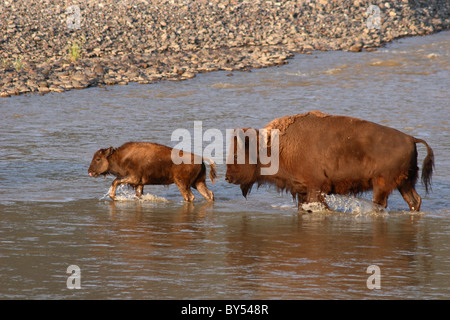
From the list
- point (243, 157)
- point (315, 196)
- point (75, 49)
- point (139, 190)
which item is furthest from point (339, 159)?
point (75, 49)

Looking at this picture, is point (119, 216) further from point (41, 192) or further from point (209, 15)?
point (209, 15)

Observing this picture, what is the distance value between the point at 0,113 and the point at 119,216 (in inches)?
456

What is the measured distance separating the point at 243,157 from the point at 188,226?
6.76 feet

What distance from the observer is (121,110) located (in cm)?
2328

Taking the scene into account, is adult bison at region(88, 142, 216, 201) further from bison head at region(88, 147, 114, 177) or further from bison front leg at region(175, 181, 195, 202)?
bison head at region(88, 147, 114, 177)

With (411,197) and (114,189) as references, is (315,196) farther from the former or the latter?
(114,189)

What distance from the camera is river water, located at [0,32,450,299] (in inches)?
330

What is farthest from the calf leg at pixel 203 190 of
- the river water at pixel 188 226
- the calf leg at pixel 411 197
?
the calf leg at pixel 411 197

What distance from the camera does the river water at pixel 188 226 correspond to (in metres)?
8.38

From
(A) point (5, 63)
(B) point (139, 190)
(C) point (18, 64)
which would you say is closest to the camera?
(B) point (139, 190)

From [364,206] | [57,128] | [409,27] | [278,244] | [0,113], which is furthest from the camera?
[409,27]

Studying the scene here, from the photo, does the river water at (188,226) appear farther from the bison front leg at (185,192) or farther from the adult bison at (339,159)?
the adult bison at (339,159)

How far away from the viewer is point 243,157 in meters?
13.1
